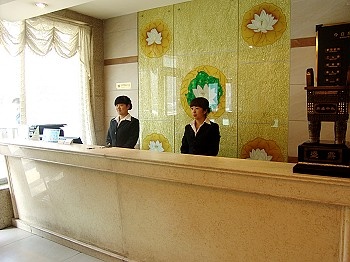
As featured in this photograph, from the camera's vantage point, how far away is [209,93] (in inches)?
172

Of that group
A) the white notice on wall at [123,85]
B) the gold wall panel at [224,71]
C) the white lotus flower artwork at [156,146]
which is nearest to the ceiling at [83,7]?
the gold wall panel at [224,71]

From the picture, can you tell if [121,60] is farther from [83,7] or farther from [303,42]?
[303,42]

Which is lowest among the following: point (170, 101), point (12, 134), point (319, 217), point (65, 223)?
point (65, 223)

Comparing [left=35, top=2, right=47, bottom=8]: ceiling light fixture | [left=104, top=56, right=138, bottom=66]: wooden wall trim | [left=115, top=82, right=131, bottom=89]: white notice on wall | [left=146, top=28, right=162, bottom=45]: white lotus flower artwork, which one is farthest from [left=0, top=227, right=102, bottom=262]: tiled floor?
[left=146, top=28, right=162, bottom=45]: white lotus flower artwork

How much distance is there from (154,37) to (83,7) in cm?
108

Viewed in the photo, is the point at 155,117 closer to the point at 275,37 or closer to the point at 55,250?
the point at 275,37

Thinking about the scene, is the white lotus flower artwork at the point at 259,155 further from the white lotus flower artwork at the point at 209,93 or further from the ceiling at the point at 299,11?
the ceiling at the point at 299,11

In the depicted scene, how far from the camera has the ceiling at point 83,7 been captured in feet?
10.9

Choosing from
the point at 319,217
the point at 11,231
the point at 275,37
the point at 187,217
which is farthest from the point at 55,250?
the point at 275,37

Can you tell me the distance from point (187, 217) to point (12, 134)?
276 cm

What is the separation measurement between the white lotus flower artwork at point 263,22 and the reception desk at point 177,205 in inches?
86.9

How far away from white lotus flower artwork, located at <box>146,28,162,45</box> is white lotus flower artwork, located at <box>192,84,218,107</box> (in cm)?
96

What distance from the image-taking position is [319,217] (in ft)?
5.94

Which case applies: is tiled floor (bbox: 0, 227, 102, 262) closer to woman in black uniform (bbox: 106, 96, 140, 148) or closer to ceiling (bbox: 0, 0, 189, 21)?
woman in black uniform (bbox: 106, 96, 140, 148)
